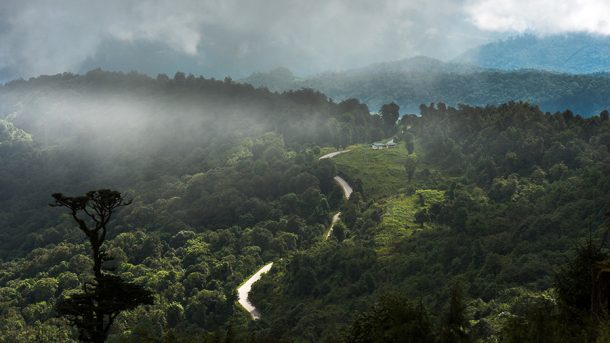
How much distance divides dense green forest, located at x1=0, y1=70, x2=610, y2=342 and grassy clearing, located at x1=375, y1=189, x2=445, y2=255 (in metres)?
0.46

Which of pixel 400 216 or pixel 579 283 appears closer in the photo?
pixel 579 283

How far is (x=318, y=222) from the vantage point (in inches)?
4498

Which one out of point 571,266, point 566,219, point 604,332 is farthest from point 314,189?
point 604,332

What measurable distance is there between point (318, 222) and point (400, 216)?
71.1 feet

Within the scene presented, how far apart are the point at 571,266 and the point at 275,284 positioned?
5698 centimetres

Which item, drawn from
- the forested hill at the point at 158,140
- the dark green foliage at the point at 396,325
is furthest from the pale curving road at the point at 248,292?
the dark green foliage at the point at 396,325

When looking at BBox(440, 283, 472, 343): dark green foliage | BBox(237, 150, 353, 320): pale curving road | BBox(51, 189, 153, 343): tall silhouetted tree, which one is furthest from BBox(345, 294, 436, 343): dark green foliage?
BBox(237, 150, 353, 320): pale curving road

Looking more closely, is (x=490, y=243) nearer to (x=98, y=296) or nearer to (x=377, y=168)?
(x=98, y=296)

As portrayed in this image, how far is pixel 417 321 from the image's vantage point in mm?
27891

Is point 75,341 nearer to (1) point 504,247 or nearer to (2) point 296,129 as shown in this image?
(1) point 504,247

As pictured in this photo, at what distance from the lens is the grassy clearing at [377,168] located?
4611 inches

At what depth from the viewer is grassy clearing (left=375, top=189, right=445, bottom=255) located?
87.7 meters

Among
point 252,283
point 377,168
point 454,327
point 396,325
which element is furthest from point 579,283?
point 377,168

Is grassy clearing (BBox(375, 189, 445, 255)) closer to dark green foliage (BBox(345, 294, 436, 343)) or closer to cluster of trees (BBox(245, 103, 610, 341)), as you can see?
cluster of trees (BBox(245, 103, 610, 341))
